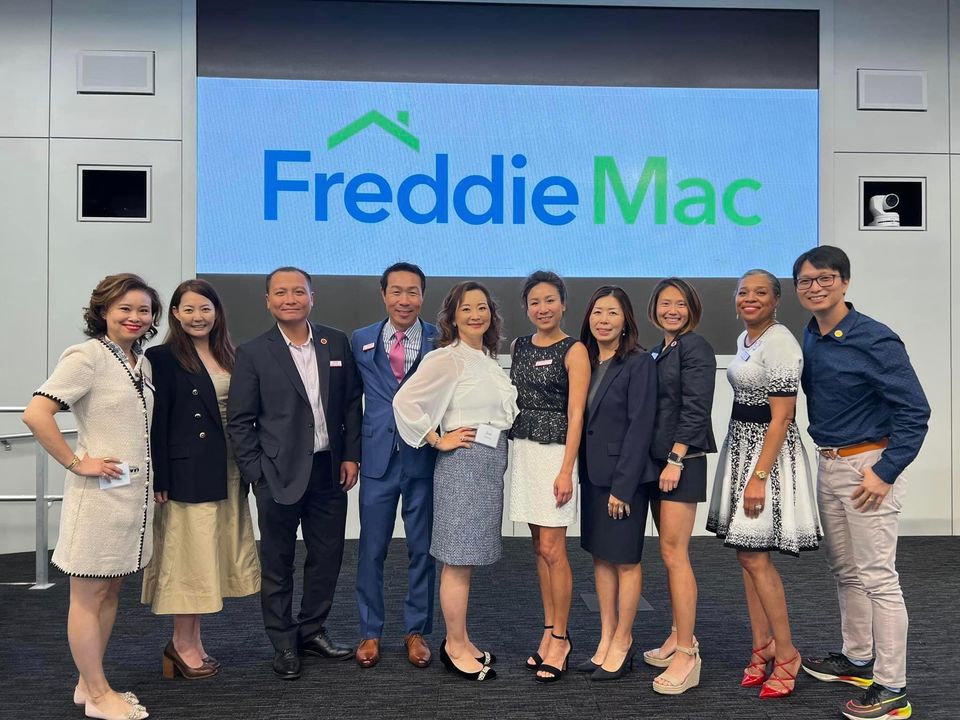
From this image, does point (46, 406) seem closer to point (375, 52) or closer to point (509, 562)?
point (509, 562)

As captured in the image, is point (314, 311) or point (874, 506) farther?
point (314, 311)

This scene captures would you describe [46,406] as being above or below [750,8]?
below

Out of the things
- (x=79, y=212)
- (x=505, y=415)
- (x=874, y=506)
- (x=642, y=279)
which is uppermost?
(x=79, y=212)

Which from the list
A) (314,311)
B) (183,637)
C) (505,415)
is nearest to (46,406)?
(183,637)

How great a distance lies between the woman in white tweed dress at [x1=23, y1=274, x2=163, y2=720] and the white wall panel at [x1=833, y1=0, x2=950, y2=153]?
214 inches

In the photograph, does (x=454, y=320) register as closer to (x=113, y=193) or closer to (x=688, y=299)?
(x=688, y=299)

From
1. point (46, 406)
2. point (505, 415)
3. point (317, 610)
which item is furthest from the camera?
point (317, 610)

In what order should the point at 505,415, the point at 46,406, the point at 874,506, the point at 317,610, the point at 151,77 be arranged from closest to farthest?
the point at 46,406 < the point at 874,506 < the point at 505,415 < the point at 317,610 < the point at 151,77

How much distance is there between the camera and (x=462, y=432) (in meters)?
3.12

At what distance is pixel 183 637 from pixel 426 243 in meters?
3.45

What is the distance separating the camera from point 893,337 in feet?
9.20

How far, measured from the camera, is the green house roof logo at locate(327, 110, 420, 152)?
19.2ft

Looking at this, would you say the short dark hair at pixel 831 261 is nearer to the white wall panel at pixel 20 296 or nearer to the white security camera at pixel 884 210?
the white security camera at pixel 884 210

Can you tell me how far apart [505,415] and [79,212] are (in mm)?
4216
